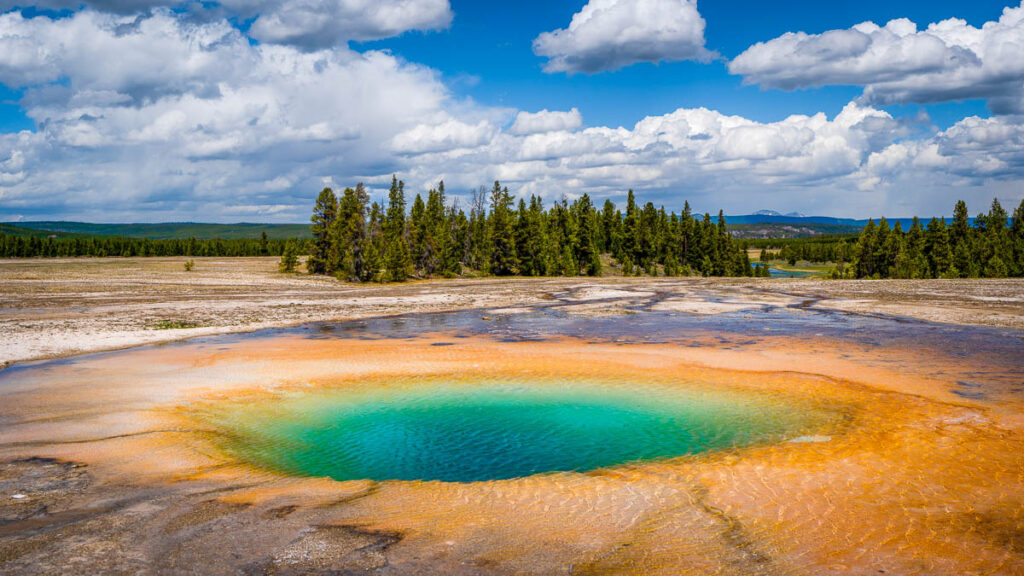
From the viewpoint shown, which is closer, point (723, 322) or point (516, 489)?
point (516, 489)

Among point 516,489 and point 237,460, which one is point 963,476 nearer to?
point 516,489

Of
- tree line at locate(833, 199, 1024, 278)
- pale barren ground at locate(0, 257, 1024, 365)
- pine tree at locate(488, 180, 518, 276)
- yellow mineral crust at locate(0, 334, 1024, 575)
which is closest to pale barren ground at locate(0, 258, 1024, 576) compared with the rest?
yellow mineral crust at locate(0, 334, 1024, 575)

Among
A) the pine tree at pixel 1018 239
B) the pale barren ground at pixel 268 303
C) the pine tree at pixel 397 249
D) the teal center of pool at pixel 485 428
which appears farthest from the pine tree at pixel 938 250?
the teal center of pool at pixel 485 428

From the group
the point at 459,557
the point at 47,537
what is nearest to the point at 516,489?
the point at 459,557

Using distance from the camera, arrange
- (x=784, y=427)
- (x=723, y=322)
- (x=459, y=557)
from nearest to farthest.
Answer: (x=459, y=557)
(x=784, y=427)
(x=723, y=322)

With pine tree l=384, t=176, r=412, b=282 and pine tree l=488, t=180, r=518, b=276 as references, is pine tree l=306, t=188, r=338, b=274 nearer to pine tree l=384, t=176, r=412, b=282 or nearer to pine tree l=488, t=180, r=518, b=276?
pine tree l=384, t=176, r=412, b=282

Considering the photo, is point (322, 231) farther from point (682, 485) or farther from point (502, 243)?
point (682, 485)
